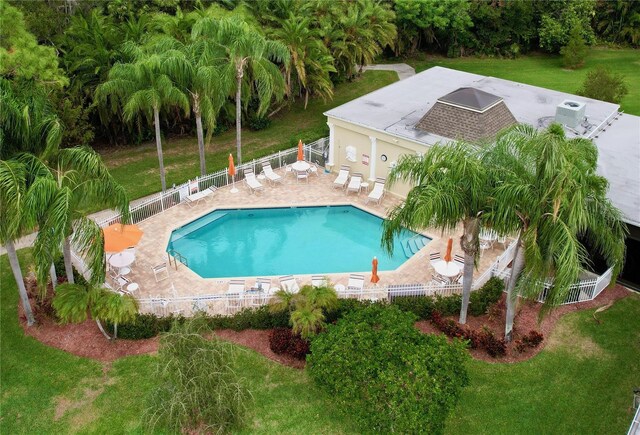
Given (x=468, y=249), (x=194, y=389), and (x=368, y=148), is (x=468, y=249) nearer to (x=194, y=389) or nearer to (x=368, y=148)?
(x=194, y=389)

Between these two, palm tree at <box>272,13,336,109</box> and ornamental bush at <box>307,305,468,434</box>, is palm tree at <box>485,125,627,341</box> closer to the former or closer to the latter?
ornamental bush at <box>307,305,468,434</box>

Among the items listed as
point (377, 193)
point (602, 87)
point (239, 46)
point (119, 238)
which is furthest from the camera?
point (602, 87)

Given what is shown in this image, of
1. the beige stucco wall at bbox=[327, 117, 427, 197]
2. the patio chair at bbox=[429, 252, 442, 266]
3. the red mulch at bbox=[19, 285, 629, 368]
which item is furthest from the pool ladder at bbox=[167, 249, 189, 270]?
the beige stucco wall at bbox=[327, 117, 427, 197]

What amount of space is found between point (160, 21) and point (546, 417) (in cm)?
2513

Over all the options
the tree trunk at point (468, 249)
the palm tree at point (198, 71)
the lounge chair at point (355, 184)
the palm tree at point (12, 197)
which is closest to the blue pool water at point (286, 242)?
the lounge chair at point (355, 184)

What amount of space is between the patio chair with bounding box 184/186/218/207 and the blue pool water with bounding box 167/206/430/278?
0.89 meters

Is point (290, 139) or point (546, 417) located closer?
point (546, 417)

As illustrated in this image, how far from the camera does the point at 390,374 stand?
1386 cm

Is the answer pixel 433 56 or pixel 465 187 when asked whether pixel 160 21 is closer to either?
pixel 465 187

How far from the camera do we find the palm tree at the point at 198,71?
75.0 feet

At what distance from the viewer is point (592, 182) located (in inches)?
595

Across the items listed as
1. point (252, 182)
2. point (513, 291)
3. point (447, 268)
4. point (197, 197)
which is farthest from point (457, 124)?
point (197, 197)

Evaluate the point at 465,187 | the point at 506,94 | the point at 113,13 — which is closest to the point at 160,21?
the point at 113,13

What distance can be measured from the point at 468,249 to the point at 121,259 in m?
11.7
